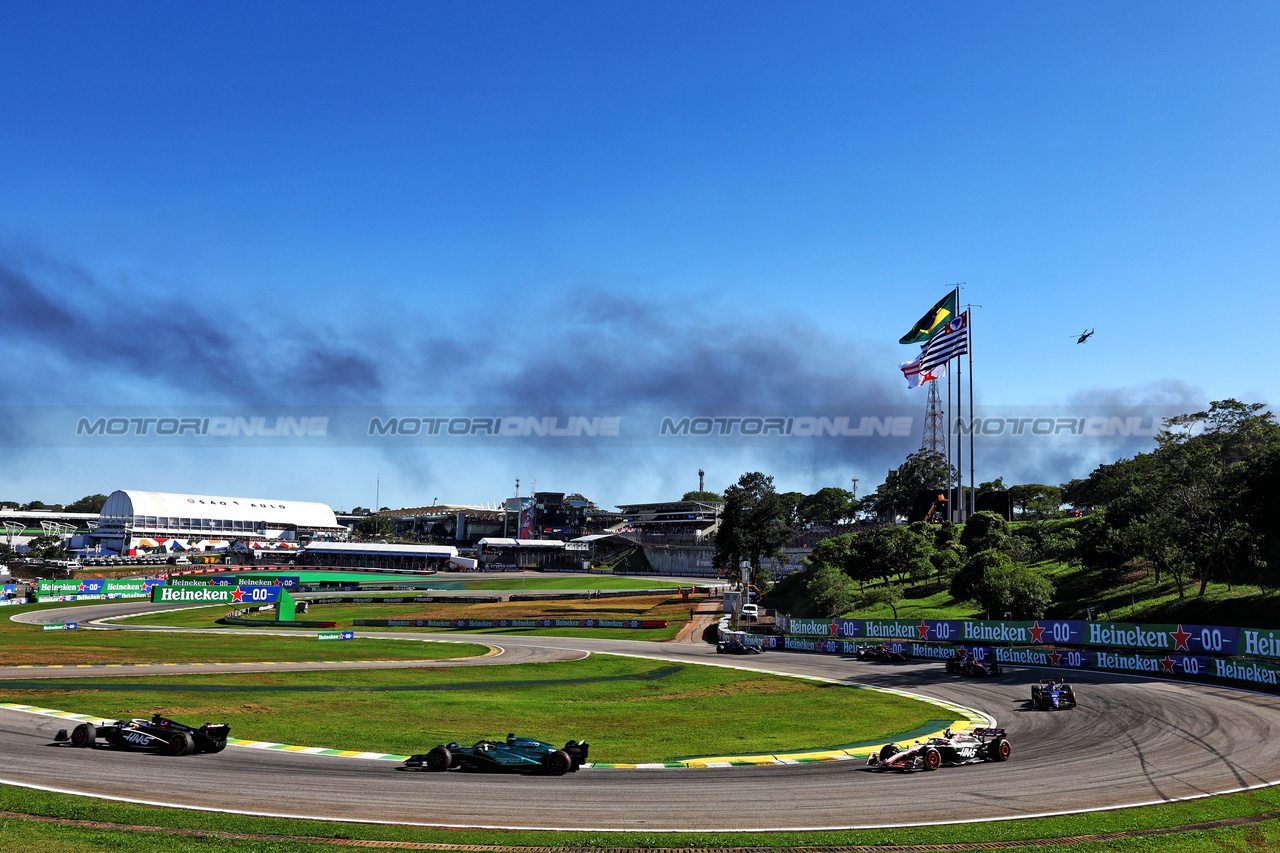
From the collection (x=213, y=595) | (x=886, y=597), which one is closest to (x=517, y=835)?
(x=886, y=597)

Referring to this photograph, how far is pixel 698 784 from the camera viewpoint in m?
20.5

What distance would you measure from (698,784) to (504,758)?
17.6 ft

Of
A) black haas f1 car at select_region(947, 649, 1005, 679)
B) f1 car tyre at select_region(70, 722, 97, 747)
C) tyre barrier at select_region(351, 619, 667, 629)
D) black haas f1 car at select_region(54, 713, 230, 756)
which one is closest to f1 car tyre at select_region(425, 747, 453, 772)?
black haas f1 car at select_region(54, 713, 230, 756)

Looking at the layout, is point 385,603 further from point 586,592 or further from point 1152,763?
point 1152,763

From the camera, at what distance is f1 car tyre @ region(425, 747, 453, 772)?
21422 mm

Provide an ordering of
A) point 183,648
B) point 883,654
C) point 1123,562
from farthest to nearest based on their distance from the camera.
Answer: point 1123,562
point 183,648
point 883,654

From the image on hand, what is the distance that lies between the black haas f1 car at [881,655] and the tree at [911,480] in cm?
9759

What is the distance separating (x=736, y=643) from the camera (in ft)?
201

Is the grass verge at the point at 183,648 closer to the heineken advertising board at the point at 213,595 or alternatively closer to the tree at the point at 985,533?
the heineken advertising board at the point at 213,595

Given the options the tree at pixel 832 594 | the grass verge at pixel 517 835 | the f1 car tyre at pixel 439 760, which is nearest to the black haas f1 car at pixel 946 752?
the grass verge at pixel 517 835

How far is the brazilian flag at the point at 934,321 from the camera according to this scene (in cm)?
7956

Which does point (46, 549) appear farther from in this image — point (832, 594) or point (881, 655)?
point (881, 655)

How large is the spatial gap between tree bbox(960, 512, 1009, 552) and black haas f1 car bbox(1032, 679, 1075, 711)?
48.9 meters

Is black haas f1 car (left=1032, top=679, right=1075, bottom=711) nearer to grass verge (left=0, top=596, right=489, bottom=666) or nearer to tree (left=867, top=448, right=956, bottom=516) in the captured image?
grass verge (left=0, top=596, right=489, bottom=666)
